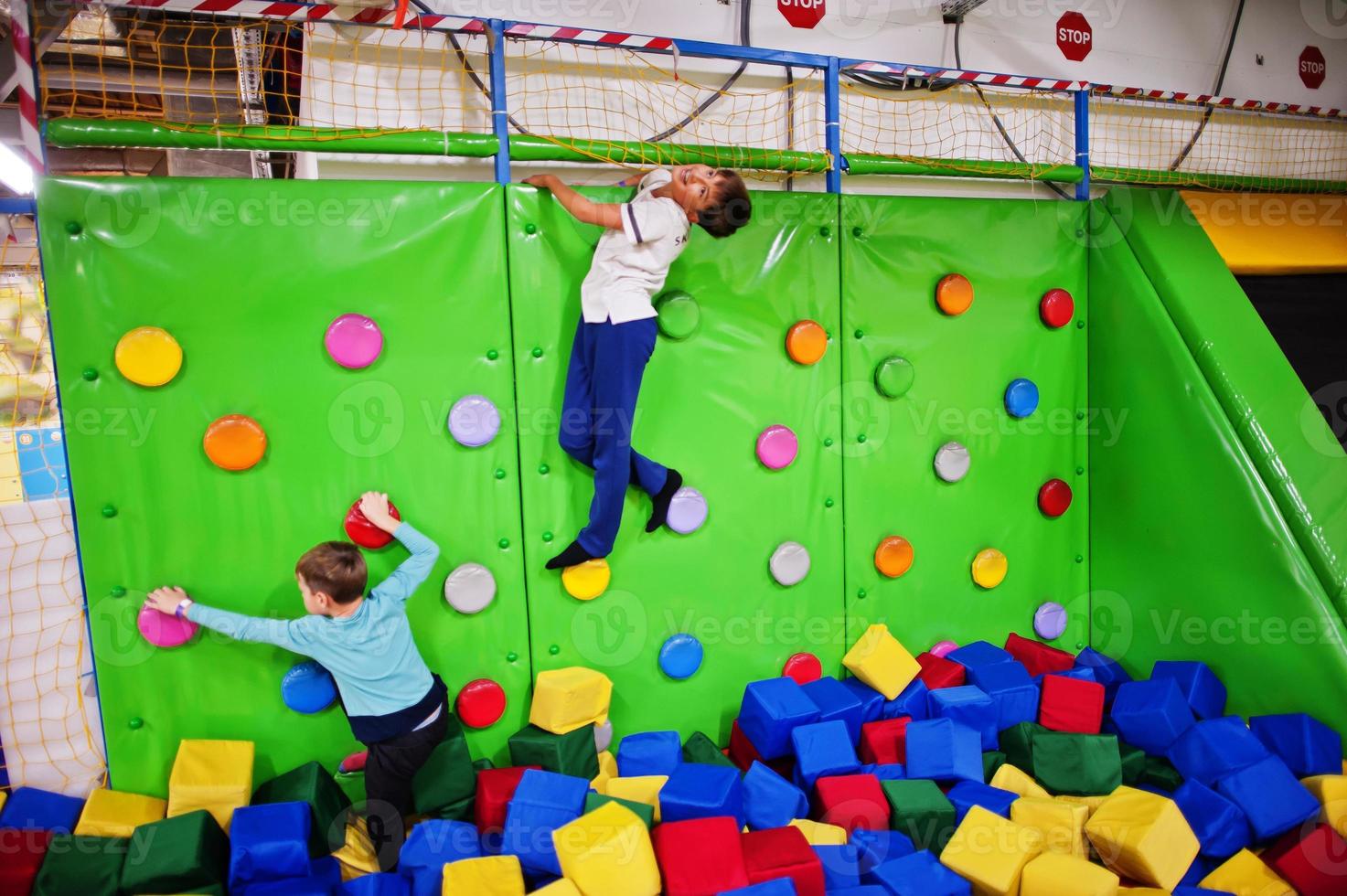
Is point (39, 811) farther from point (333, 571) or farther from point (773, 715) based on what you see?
point (773, 715)

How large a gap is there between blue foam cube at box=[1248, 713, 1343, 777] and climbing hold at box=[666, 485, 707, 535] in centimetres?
188

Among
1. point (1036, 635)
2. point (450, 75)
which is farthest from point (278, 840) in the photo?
point (1036, 635)

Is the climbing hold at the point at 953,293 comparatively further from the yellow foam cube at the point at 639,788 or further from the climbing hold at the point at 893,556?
the yellow foam cube at the point at 639,788

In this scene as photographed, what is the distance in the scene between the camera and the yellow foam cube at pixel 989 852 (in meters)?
2.42

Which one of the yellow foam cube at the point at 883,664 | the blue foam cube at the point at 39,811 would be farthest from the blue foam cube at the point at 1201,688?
the blue foam cube at the point at 39,811

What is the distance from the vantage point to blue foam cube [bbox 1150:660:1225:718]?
306 cm

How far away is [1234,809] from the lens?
263cm

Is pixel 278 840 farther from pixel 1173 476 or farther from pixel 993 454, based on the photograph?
pixel 1173 476

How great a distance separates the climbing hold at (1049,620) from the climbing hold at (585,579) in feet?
5.96

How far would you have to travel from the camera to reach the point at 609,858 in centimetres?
231

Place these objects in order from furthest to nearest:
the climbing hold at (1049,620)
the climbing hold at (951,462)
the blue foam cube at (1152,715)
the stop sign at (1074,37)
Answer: the stop sign at (1074,37) → the climbing hold at (1049,620) → the climbing hold at (951,462) → the blue foam cube at (1152,715)

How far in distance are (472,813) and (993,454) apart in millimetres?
2246

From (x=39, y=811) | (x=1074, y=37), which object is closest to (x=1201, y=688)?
(x=1074, y=37)

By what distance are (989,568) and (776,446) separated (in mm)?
1054
